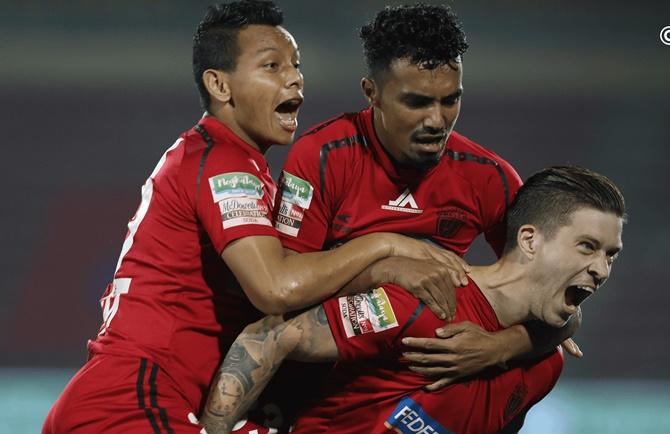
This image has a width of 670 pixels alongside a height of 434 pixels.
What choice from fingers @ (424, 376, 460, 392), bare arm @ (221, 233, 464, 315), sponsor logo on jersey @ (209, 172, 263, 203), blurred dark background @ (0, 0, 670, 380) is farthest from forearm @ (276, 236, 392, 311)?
blurred dark background @ (0, 0, 670, 380)

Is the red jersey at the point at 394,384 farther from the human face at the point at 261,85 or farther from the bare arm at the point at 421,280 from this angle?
the human face at the point at 261,85

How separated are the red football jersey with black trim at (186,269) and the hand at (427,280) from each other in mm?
367

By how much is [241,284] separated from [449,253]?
25.0 inches

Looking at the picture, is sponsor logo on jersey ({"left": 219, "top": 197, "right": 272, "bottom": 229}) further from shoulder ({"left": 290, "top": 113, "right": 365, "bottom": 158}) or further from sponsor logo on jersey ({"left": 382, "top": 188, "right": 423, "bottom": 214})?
sponsor logo on jersey ({"left": 382, "top": 188, "right": 423, "bottom": 214})

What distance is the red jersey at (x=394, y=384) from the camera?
263cm

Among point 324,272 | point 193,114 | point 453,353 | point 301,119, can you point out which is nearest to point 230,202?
point 324,272

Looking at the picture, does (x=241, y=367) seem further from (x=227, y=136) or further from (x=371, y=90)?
(x=371, y=90)

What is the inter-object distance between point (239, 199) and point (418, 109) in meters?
0.66

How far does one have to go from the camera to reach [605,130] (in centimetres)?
917

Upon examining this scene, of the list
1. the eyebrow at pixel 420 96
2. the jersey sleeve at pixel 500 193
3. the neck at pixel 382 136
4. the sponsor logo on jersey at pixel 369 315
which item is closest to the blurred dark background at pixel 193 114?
the jersey sleeve at pixel 500 193

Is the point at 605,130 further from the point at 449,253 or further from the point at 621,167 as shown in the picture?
the point at 449,253

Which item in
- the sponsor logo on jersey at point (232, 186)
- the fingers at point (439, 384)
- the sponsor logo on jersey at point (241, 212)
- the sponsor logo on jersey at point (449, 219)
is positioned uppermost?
the sponsor logo on jersey at point (232, 186)

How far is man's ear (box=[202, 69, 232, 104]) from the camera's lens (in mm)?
3070

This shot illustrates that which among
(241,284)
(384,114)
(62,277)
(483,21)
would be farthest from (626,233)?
(241,284)
